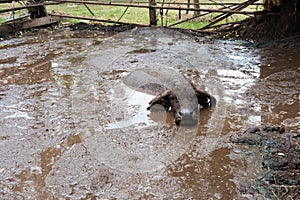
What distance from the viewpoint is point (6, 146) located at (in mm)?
4543

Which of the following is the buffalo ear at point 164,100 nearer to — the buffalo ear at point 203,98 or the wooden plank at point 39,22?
the buffalo ear at point 203,98

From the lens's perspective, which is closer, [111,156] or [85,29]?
[111,156]

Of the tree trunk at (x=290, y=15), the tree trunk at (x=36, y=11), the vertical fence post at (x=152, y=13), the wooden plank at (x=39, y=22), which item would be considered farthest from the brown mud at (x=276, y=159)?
the tree trunk at (x=36, y=11)

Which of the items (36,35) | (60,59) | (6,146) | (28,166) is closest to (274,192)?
(28,166)

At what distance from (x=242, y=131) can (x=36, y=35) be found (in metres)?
9.47

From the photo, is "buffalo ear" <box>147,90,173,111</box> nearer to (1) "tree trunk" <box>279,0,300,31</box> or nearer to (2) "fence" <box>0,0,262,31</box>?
(2) "fence" <box>0,0,262,31</box>

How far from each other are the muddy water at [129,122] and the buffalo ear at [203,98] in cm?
19

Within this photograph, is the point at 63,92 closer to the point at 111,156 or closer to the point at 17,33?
the point at 111,156

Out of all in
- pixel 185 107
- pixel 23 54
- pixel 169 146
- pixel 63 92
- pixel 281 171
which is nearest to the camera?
pixel 281 171

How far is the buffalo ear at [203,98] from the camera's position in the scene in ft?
18.0

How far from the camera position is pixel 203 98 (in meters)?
5.52

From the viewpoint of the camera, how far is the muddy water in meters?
3.66

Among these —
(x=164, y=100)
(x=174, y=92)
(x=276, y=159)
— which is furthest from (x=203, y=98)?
(x=276, y=159)

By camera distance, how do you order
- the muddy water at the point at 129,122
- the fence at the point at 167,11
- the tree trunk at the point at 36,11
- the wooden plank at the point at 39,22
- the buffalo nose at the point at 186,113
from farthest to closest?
the tree trunk at the point at 36,11, the wooden plank at the point at 39,22, the fence at the point at 167,11, the buffalo nose at the point at 186,113, the muddy water at the point at 129,122
